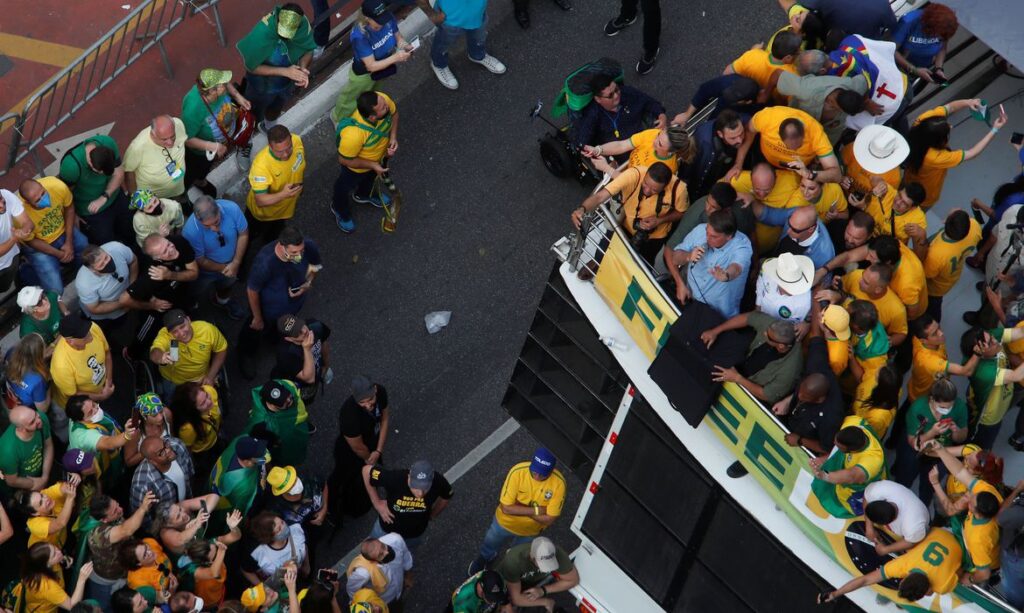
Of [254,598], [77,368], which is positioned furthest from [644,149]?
[77,368]

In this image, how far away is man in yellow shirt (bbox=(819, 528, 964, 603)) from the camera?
6.91 metres

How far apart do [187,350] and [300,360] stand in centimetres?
87

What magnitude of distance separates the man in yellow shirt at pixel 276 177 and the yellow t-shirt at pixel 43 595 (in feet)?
11.8

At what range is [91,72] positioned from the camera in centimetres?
1158

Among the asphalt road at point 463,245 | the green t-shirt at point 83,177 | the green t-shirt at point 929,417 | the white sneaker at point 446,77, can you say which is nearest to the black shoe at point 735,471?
the green t-shirt at point 929,417

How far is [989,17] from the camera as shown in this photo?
923 cm

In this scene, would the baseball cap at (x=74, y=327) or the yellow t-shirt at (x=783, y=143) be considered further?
the baseball cap at (x=74, y=327)

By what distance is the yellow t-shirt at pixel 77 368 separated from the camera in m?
9.40

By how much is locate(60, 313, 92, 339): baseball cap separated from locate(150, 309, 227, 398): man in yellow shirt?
1.87 ft

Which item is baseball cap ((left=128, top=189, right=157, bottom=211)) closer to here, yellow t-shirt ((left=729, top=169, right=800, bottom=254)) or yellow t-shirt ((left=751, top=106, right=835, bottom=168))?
yellow t-shirt ((left=729, top=169, right=800, bottom=254))

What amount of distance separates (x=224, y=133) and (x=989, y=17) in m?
6.24

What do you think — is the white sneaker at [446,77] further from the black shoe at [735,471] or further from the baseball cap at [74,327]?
the black shoe at [735,471]

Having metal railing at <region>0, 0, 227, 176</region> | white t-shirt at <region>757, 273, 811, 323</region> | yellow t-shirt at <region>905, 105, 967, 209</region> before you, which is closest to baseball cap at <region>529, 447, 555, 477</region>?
white t-shirt at <region>757, 273, 811, 323</region>

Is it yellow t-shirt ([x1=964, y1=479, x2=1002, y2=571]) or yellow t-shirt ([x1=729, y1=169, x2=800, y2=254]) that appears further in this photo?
yellow t-shirt ([x1=729, y1=169, x2=800, y2=254])
